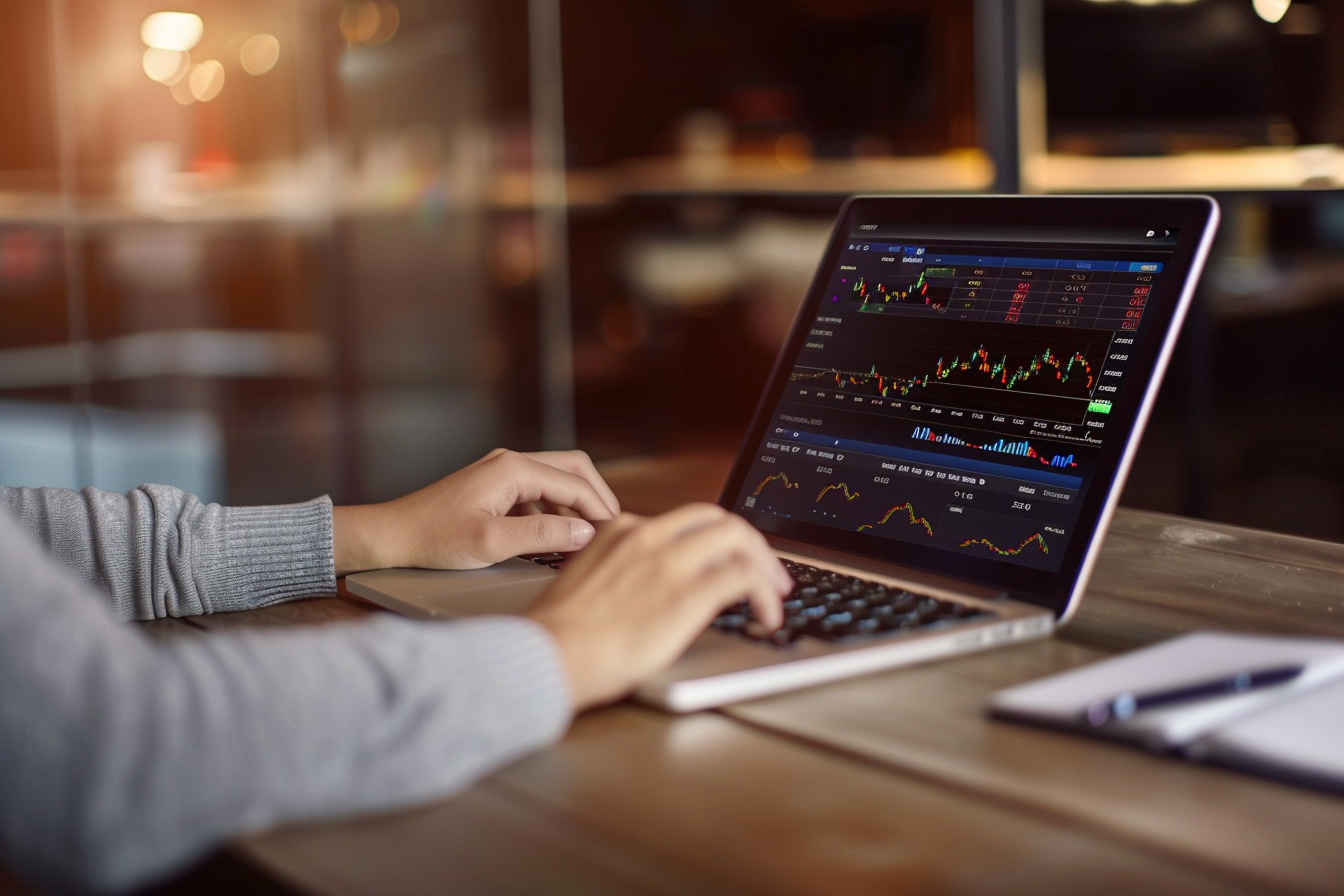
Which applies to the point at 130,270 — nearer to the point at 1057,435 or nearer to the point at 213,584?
the point at 213,584

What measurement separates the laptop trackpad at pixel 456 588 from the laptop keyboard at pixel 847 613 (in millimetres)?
159

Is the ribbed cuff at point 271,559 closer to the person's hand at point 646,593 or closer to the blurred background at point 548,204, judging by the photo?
the person's hand at point 646,593

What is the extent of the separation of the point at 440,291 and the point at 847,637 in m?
3.31

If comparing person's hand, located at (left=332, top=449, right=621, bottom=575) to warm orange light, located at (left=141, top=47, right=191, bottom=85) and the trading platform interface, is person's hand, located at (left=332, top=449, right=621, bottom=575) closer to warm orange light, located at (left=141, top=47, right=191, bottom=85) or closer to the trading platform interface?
the trading platform interface

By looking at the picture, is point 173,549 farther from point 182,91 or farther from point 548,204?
point 548,204

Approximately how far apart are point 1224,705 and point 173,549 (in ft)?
2.28

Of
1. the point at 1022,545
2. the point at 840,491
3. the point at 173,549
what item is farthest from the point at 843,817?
the point at 173,549

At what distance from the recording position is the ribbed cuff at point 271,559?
94cm

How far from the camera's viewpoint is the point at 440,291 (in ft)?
12.8

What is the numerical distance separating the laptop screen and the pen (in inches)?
7.0

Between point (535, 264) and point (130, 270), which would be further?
point (535, 264)

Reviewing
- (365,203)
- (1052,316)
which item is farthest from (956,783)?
(365,203)

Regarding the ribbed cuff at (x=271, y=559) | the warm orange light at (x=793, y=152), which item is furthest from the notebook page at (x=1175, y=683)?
the warm orange light at (x=793, y=152)

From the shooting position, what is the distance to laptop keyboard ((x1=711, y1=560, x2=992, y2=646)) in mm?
765
